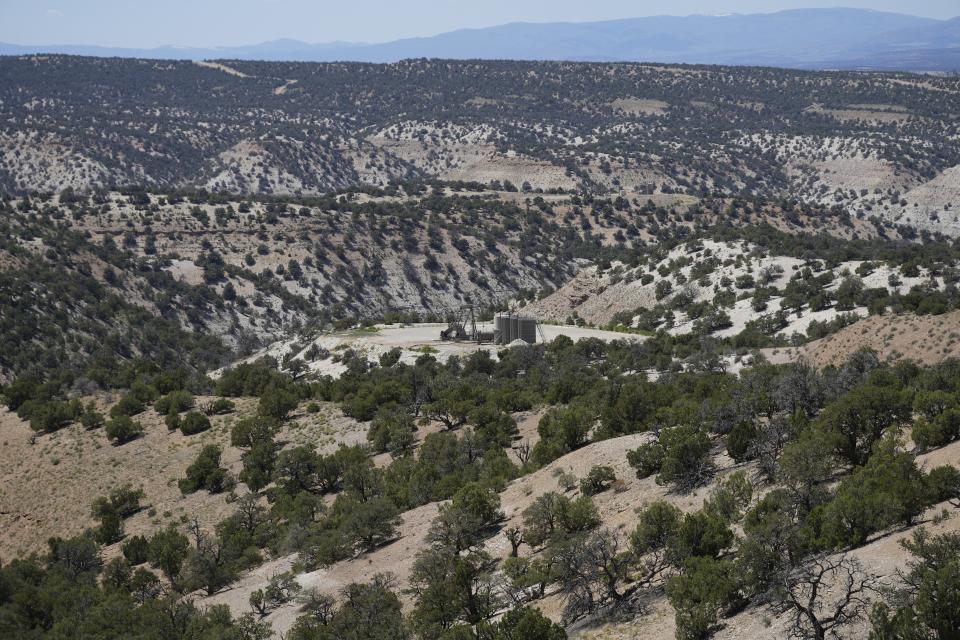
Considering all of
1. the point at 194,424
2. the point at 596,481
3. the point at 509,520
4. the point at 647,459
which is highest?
the point at 647,459

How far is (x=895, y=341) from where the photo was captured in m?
43.7

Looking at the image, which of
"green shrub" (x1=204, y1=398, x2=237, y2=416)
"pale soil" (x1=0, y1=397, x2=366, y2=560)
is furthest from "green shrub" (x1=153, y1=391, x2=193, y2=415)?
"green shrub" (x1=204, y1=398, x2=237, y2=416)

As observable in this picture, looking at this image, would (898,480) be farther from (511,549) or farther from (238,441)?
(238,441)

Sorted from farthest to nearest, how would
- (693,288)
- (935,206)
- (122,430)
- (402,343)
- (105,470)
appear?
(935,206), (693,288), (402,343), (122,430), (105,470)

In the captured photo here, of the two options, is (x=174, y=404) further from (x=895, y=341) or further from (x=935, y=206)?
(x=935, y=206)

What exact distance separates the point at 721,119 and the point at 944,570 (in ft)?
614

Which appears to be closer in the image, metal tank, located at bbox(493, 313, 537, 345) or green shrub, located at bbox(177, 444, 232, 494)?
green shrub, located at bbox(177, 444, 232, 494)

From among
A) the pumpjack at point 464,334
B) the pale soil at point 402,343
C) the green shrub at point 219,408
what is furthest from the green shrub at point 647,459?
the pumpjack at point 464,334

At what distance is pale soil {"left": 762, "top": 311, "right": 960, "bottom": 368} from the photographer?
135 ft

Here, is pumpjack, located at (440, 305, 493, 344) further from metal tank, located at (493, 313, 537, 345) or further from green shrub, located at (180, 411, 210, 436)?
green shrub, located at (180, 411, 210, 436)

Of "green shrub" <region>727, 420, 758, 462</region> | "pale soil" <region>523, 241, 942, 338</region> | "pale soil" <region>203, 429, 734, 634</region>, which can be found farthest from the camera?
"pale soil" <region>523, 241, 942, 338</region>

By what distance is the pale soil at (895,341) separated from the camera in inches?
1625

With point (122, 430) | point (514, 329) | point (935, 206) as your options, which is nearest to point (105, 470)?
point (122, 430)

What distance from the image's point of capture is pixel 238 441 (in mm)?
43000
